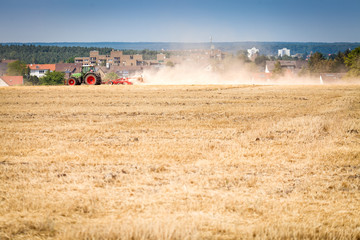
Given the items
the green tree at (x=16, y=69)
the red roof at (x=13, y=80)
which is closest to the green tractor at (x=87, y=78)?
the red roof at (x=13, y=80)

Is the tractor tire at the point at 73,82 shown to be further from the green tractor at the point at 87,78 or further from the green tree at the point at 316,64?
the green tree at the point at 316,64

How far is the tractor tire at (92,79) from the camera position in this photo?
1580 inches

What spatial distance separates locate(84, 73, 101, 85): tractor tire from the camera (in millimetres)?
40125

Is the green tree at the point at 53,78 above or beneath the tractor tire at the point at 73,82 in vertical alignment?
beneath

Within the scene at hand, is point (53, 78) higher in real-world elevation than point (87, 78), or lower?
lower

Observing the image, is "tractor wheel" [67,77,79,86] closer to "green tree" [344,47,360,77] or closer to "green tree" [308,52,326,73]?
"green tree" [344,47,360,77]

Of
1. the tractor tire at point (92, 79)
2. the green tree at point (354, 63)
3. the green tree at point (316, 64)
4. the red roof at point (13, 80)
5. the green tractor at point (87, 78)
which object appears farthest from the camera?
the green tree at point (316, 64)

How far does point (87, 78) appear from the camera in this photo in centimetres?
4044

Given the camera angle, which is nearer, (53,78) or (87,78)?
(87,78)

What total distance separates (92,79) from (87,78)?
56cm

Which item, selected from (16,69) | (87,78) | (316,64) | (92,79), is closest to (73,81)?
(87,78)

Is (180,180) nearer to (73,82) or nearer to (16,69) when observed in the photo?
(73,82)

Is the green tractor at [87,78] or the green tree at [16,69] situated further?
the green tree at [16,69]

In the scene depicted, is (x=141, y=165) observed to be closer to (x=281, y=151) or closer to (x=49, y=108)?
(x=281, y=151)
